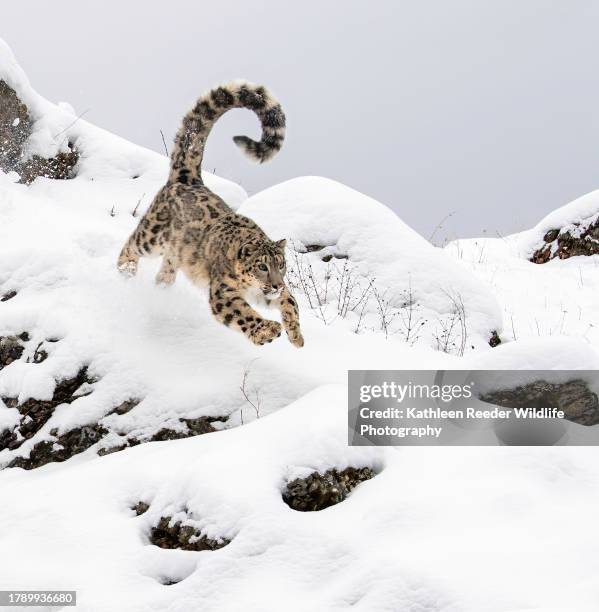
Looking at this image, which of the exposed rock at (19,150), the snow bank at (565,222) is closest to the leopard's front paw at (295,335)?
the exposed rock at (19,150)

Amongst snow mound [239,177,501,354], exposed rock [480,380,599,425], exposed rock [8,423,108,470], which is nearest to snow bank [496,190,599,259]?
snow mound [239,177,501,354]

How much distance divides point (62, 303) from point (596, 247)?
9.33m

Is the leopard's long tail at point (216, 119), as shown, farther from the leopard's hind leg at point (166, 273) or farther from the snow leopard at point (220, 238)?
the leopard's hind leg at point (166, 273)

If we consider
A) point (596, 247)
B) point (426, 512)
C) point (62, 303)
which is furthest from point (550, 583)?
point (596, 247)

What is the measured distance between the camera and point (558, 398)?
4.28m

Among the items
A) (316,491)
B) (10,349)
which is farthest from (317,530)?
(10,349)

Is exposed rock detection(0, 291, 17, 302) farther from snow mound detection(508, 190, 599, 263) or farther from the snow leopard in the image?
snow mound detection(508, 190, 599, 263)

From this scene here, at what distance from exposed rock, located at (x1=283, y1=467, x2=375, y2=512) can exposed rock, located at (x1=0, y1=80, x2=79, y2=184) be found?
7547 mm

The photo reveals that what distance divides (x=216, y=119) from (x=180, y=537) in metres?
4.15

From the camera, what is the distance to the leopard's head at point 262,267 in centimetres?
521

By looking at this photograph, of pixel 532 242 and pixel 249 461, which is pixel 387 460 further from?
pixel 532 242

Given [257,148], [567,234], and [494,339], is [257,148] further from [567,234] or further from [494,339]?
[567,234]

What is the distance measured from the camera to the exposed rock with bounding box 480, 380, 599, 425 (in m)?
4.26

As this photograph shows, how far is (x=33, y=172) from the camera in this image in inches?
387
